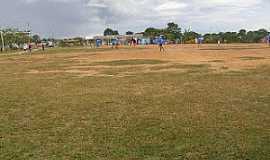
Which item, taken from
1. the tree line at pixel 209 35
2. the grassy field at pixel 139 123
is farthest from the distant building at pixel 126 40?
the grassy field at pixel 139 123

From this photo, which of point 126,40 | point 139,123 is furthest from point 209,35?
point 139,123

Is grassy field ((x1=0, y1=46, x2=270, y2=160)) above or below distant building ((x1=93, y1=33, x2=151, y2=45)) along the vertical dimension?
above

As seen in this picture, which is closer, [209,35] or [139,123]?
[139,123]

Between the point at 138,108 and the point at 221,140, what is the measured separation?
360 centimetres

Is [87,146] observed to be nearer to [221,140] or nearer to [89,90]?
[221,140]

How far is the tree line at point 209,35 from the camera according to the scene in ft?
309

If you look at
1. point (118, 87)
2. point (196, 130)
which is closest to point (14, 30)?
point (118, 87)

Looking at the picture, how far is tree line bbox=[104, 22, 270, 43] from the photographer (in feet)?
309

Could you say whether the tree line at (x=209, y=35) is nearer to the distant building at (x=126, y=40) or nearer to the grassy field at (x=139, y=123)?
the distant building at (x=126, y=40)

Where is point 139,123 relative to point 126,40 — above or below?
above

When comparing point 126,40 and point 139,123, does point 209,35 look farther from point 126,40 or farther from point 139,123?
point 139,123

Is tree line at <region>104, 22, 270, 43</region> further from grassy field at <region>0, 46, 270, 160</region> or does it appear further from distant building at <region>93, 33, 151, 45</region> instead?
grassy field at <region>0, 46, 270, 160</region>

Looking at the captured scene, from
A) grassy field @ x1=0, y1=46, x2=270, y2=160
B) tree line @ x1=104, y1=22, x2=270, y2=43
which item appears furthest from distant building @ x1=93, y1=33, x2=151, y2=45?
grassy field @ x1=0, y1=46, x2=270, y2=160

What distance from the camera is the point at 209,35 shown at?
360ft
